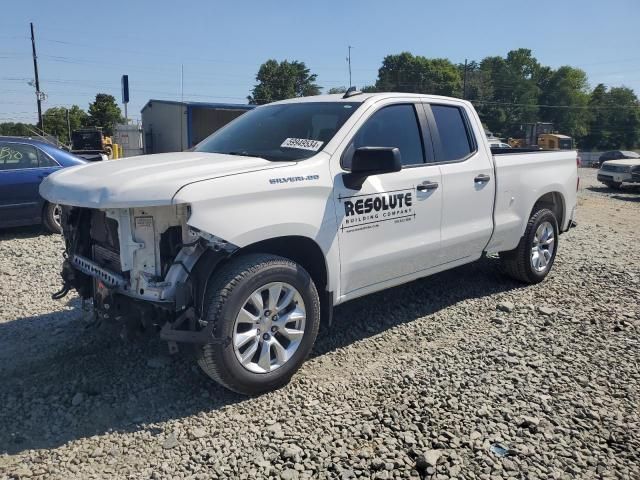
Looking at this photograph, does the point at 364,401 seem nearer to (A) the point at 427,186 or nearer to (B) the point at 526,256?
(A) the point at 427,186

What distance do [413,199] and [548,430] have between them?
1.93m

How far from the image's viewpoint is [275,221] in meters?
3.44

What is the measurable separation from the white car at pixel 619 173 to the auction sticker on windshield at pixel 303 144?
61.1ft

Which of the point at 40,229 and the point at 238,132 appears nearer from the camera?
the point at 238,132

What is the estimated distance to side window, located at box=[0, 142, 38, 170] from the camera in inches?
322

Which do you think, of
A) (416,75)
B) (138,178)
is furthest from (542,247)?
(416,75)

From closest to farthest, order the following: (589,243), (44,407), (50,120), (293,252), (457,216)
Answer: (44,407) < (293,252) < (457,216) < (589,243) < (50,120)

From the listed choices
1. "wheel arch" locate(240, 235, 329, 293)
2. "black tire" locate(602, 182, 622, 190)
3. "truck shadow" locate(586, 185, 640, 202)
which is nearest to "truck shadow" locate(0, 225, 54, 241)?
"wheel arch" locate(240, 235, 329, 293)

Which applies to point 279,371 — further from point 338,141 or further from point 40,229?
point 40,229

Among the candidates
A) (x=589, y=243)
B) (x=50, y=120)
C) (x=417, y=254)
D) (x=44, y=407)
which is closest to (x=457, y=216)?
(x=417, y=254)

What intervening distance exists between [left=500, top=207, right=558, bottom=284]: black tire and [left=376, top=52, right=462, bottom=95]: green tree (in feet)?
288

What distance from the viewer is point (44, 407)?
11.2ft

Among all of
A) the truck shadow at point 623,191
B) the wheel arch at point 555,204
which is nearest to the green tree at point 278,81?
the truck shadow at point 623,191

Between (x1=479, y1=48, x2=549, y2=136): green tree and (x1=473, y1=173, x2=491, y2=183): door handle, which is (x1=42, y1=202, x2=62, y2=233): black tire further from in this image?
(x1=479, y1=48, x2=549, y2=136): green tree
